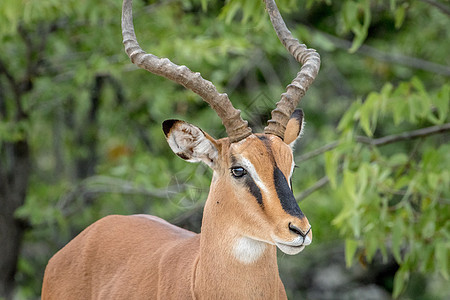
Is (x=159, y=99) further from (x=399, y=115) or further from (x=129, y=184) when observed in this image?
(x=399, y=115)

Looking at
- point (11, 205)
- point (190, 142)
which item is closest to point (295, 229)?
point (190, 142)

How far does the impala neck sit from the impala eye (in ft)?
0.32

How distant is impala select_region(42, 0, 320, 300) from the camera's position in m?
3.06

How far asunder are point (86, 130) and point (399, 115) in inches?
264

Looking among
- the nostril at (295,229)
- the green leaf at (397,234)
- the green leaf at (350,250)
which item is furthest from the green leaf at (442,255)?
the nostril at (295,229)

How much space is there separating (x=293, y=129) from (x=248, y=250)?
0.69m

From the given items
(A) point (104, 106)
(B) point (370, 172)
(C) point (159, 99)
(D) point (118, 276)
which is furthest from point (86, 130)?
(D) point (118, 276)

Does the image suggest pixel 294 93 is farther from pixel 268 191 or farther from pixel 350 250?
pixel 350 250

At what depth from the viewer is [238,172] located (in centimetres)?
318

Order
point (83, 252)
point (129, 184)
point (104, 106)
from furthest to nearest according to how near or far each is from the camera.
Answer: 1. point (104, 106)
2. point (129, 184)
3. point (83, 252)

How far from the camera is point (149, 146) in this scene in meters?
9.94

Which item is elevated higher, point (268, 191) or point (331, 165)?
point (268, 191)

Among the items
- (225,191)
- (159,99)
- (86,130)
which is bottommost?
(86,130)

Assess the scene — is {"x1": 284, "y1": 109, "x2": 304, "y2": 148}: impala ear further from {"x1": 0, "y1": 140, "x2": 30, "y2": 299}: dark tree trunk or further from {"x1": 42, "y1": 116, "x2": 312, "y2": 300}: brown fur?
{"x1": 0, "y1": 140, "x2": 30, "y2": 299}: dark tree trunk
